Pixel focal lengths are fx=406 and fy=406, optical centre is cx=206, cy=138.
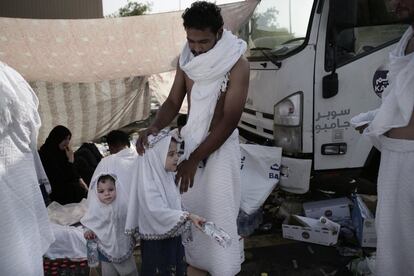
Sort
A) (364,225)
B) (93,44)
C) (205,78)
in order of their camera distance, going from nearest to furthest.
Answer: (205,78)
(364,225)
(93,44)

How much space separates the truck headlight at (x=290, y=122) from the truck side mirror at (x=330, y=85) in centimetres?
20

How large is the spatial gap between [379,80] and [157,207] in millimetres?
2328

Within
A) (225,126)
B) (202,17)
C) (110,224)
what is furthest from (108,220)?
(202,17)

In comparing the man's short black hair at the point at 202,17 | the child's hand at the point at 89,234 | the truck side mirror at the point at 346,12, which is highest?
the truck side mirror at the point at 346,12

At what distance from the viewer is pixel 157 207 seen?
2.08 meters

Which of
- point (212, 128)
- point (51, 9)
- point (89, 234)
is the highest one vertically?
point (51, 9)

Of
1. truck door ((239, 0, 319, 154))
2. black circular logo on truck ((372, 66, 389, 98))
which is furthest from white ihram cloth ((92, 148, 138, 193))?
black circular logo on truck ((372, 66, 389, 98))

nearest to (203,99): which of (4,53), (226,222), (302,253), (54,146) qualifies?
(226,222)

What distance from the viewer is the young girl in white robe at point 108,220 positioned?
238 cm

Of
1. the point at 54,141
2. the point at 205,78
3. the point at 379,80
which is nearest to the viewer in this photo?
the point at 205,78

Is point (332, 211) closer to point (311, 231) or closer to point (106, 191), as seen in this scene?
point (311, 231)

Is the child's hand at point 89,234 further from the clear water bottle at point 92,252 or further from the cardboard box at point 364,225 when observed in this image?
the cardboard box at point 364,225

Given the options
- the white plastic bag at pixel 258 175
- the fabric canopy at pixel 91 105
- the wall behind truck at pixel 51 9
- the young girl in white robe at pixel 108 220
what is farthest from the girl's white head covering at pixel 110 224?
the wall behind truck at pixel 51 9

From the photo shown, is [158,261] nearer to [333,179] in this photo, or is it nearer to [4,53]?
[333,179]
